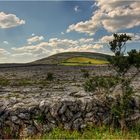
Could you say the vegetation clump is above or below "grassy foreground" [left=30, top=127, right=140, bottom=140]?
above

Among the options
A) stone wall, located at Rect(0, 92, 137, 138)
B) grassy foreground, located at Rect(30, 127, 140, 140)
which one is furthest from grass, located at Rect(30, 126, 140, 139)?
stone wall, located at Rect(0, 92, 137, 138)

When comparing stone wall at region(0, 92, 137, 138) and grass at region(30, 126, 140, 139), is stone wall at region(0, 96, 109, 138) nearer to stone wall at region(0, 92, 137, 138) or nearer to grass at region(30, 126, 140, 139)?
stone wall at region(0, 92, 137, 138)

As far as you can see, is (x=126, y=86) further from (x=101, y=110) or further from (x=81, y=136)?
(x=81, y=136)

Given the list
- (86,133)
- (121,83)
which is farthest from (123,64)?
(86,133)

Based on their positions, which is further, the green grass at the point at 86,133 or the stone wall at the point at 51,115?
the stone wall at the point at 51,115

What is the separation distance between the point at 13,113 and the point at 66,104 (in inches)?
128

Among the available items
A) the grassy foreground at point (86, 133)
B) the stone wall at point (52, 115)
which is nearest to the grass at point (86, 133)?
the grassy foreground at point (86, 133)

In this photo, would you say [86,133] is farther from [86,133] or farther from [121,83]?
[121,83]

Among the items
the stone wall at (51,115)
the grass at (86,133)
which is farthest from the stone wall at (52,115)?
the grass at (86,133)

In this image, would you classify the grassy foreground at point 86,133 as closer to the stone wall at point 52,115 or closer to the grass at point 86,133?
the grass at point 86,133

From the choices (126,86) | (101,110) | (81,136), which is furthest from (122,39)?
(81,136)

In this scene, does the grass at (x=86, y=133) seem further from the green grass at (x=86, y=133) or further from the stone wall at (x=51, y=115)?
the stone wall at (x=51, y=115)

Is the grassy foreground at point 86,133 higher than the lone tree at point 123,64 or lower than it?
lower

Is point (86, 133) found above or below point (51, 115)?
below
